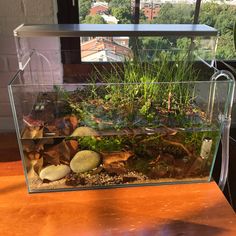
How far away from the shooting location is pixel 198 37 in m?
0.91

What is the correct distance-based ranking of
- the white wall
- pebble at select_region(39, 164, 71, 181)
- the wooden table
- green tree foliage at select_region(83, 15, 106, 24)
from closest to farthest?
1. the wooden table
2. pebble at select_region(39, 164, 71, 181)
3. the white wall
4. green tree foliage at select_region(83, 15, 106, 24)

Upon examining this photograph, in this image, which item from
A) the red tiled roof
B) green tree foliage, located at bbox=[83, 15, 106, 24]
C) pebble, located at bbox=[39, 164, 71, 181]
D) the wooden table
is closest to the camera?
the wooden table

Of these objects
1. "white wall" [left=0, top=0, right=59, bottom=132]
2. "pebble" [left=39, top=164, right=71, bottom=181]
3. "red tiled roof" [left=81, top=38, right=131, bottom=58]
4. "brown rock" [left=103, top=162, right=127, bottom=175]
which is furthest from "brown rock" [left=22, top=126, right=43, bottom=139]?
A: "white wall" [left=0, top=0, right=59, bottom=132]

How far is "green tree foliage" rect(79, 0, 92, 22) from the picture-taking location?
108 cm

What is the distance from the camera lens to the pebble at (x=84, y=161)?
0.77 m

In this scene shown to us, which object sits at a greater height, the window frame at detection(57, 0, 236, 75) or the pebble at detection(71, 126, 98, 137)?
the window frame at detection(57, 0, 236, 75)

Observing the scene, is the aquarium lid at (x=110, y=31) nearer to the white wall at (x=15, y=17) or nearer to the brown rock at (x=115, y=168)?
the white wall at (x=15, y=17)

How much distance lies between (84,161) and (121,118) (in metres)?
0.16

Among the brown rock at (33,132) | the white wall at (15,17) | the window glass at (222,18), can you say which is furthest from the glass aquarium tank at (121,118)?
the window glass at (222,18)

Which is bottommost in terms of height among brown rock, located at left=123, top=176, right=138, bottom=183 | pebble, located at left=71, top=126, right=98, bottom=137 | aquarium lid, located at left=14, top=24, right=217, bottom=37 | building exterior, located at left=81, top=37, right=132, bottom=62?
brown rock, located at left=123, top=176, right=138, bottom=183

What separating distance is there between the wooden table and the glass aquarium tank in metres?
0.04

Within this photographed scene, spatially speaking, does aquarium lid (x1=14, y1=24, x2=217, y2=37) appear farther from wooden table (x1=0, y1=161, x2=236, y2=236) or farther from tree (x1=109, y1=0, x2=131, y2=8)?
wooden table (x1=0, y1=161, x2=236, y2=236)

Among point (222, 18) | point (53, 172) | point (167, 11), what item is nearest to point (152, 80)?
point (53, 172)

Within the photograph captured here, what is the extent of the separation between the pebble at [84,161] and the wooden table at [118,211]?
7cm
